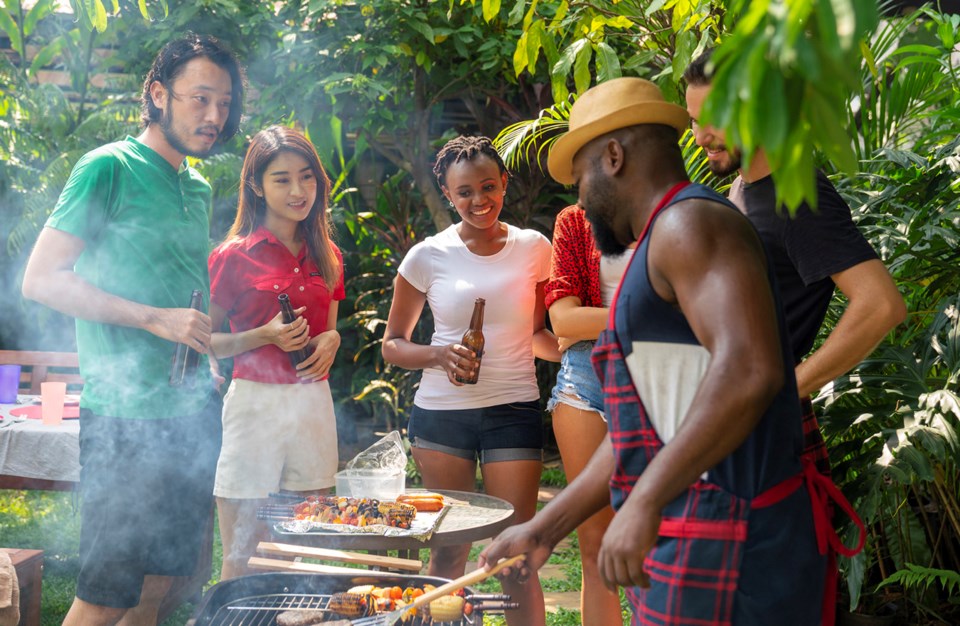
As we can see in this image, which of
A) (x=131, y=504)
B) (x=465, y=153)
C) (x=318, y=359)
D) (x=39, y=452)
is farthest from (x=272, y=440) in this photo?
(x=39, y=452)

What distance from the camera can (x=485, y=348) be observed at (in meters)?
3.77

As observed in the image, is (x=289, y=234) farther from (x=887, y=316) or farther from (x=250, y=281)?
(x=887, y=316)

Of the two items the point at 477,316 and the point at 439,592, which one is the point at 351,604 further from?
the point at 477,316

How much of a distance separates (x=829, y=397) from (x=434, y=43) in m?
4.97

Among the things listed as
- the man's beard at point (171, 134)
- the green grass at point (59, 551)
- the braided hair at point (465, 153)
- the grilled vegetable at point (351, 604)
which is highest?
the braided hair at point (465, 153)

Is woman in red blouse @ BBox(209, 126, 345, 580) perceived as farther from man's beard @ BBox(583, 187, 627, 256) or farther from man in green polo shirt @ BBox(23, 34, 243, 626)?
man's beard @ BBox(583, 187, 627, 256)

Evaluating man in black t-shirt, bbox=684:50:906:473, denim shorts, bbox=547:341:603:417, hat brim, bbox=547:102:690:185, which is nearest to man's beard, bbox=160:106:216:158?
denim shorts, bbox=547:341:603:417

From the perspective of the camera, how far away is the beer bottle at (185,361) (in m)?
3.10

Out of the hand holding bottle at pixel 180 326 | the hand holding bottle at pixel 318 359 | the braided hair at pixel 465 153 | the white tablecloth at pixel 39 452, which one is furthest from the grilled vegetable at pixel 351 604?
the white tablecloth at pixel 39 452

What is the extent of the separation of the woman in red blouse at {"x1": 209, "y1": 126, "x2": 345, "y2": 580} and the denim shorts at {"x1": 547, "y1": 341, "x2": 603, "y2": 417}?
89cm

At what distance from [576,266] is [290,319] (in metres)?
1.11

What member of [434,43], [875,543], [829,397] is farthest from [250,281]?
[434,43]

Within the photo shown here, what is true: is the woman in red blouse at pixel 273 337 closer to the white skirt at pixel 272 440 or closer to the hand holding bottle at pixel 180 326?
the white skirt at pixel 272 440

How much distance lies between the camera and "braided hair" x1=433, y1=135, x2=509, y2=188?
3836 mm
